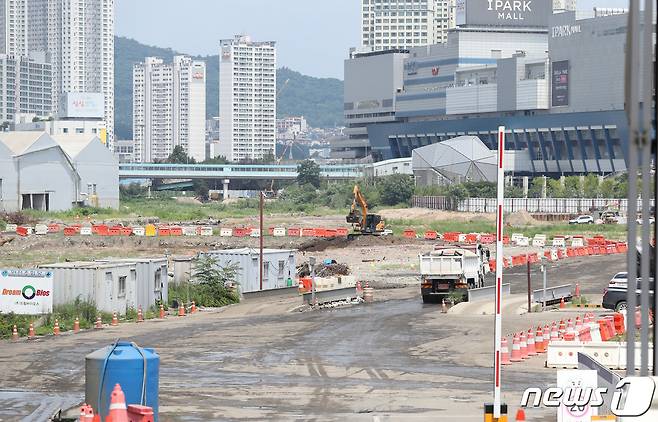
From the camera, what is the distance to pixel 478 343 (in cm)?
3847

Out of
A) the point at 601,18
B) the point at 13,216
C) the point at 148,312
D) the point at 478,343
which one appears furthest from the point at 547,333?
the point at 601,18

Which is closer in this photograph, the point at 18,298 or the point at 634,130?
the point at 634,130

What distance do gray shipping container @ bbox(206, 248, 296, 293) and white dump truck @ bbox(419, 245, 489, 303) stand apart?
8132 mm

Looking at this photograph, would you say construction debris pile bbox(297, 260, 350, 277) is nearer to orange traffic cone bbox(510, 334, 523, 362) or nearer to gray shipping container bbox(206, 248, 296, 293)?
gray shipping container bbox(206, 248, 296, 293)

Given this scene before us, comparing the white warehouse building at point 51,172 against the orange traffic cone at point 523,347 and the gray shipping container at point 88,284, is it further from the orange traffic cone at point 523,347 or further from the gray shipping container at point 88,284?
the orange traffic cone at point 523,347

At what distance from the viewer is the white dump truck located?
172ft

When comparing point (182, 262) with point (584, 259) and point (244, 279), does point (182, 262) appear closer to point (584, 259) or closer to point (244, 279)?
point (244, 279)

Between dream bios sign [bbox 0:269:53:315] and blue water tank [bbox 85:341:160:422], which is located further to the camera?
dream bios sign [bbox 0:269:53:315]

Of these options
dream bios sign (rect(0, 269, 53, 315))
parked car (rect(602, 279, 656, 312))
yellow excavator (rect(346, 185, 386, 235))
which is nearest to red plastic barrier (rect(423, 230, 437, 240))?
yellow excavator (rect(346, 185, 386, 235))

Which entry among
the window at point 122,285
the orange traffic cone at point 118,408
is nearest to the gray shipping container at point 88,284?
the window at point 122,285

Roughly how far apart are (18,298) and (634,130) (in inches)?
1414

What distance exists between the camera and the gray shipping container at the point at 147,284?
158 feet

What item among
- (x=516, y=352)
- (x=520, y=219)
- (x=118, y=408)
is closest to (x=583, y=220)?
(x=520, y=219)

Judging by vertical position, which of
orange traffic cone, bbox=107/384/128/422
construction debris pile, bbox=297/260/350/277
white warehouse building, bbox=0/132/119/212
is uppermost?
white warehouse building, bbox=0/132/119/212
